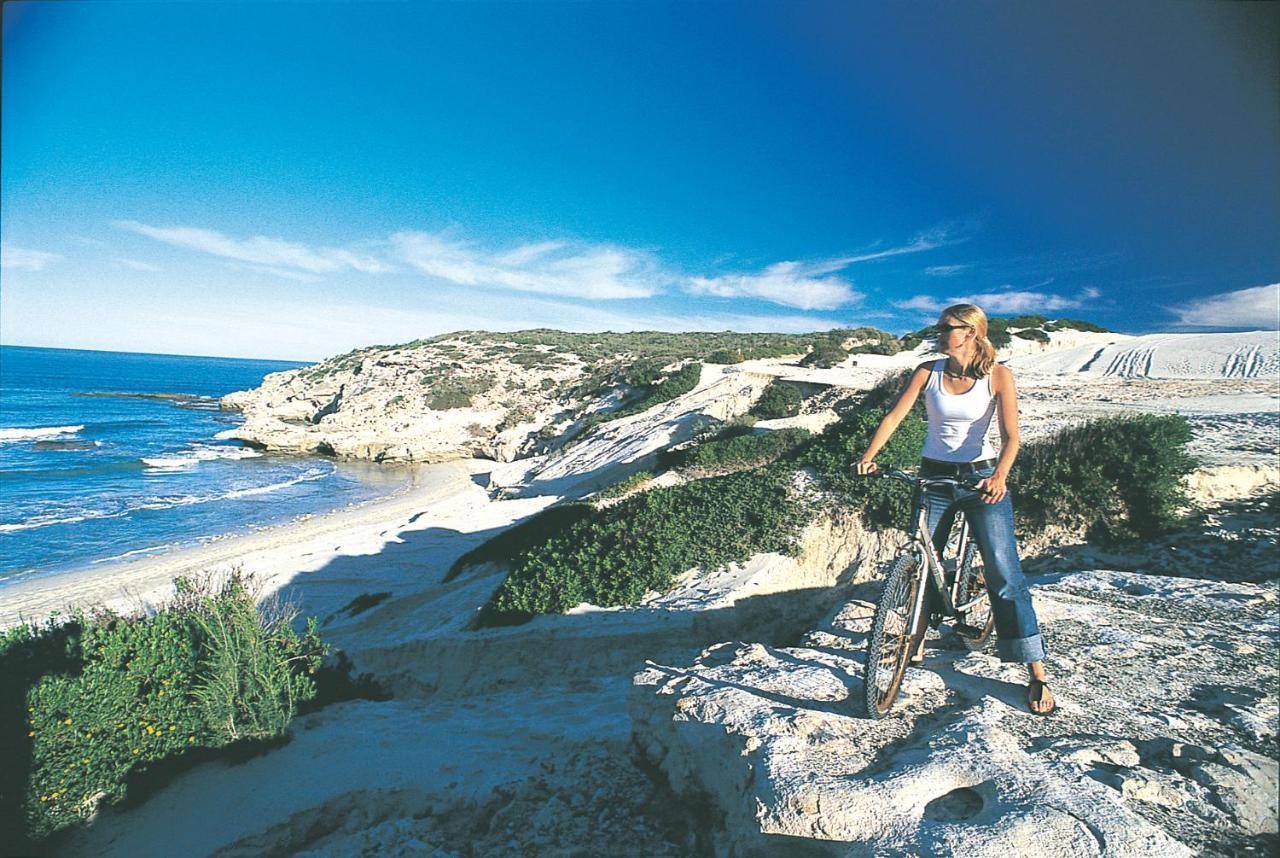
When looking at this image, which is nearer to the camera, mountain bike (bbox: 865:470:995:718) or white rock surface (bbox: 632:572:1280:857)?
white rock surface (bbox: 632:572:1280:857)

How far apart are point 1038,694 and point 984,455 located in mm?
1402

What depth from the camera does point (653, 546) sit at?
8.60m

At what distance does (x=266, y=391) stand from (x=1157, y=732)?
7533cm

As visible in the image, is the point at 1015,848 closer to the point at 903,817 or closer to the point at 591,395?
the point at 903,817

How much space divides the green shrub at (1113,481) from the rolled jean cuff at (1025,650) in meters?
4.62

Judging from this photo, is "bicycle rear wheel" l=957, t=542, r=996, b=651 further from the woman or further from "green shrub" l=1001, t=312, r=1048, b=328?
"green shrub" l=1001, t=312, r=1048, b=328

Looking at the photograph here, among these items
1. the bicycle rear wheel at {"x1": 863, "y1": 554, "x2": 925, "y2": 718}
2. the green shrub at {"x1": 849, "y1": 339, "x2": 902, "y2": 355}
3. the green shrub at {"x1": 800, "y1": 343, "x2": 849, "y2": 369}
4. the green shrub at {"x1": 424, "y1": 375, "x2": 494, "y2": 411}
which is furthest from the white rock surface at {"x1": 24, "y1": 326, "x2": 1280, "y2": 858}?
the green shrub at {"x1": 424, "y1": 375, "x2": 494, "y2": 411}

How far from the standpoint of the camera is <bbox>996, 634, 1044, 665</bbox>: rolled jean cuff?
3.45 meters

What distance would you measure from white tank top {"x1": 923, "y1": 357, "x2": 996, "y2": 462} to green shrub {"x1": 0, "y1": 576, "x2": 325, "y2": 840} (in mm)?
6085

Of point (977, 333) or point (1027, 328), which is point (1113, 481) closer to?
point (977, 333)

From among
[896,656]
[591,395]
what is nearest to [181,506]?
[591,395]

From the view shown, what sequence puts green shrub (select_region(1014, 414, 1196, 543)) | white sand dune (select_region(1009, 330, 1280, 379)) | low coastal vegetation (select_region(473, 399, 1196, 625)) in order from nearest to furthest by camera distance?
green shrub (select_region(1014, 414, 1196, 543)), low coastal vegetation (select_region(473, 399, 1196, 625)), white sand dune (select_region(1009, 330, 1280, 379))

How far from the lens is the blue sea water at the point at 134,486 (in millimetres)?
19531

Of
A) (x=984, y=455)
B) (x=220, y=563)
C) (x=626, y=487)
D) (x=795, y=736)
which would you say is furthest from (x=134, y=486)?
(x=984, y=455)
